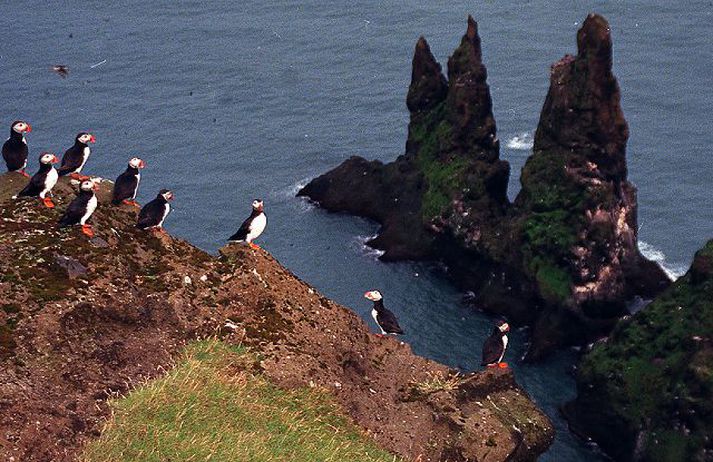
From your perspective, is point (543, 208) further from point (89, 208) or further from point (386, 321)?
point (89, 208)

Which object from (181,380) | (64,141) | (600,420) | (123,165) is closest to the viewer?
(181,380)

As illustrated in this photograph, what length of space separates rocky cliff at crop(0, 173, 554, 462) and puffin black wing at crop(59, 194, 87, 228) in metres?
0.35

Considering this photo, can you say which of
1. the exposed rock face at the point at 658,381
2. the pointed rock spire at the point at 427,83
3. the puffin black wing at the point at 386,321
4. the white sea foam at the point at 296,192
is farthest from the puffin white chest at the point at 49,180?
the white sea foam at the point at 296,192

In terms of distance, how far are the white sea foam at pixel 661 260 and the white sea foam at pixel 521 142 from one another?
20970mm

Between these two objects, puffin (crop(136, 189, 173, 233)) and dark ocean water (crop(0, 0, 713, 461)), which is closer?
puffin (crop(136, 189, 173, 233))

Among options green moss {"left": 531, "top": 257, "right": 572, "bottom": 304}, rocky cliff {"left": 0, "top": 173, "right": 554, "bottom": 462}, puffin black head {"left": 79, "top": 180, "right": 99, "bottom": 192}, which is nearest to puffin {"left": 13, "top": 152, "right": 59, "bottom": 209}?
rocky cliff {"left": 0, "top": 173, "right": 554, "bottom": 462}

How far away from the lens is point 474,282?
74375mm

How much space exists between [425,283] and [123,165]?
38.7 metres

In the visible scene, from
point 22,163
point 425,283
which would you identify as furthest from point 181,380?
point 425,283

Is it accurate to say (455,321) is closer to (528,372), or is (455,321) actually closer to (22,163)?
(528,372)

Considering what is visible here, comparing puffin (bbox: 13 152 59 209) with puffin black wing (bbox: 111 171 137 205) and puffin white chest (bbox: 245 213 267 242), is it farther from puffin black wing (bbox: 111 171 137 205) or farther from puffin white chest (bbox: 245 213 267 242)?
puffin white chest (bbox: 245 213 267 242)

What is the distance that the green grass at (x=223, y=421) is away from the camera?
20141mm

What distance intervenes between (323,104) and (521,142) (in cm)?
2691

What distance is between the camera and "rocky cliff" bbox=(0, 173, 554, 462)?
21.6 m
